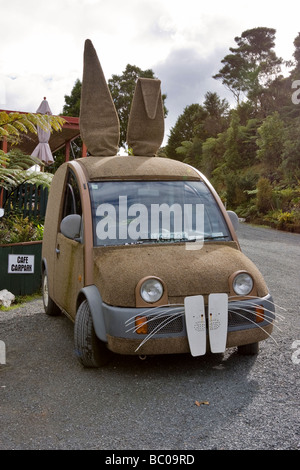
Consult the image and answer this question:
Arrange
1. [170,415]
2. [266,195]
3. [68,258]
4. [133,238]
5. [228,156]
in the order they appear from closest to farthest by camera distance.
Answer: [170,415], [133,238], [68,258], [266,195], [228,156]

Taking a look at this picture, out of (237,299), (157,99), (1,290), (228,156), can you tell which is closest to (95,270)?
(237,299)

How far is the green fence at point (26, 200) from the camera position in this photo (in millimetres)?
9422

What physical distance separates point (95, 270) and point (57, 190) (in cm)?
213

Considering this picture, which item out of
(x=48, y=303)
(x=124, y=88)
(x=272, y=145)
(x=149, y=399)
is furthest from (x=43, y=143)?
(x=124, y=88)

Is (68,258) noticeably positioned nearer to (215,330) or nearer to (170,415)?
(215,330)

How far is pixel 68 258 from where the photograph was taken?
5340 mm

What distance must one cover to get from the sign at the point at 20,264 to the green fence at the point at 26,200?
1.61 meters

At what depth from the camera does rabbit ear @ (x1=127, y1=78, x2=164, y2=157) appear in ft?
20.2

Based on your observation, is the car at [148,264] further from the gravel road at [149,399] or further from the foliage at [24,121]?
the foliage at [24,121]

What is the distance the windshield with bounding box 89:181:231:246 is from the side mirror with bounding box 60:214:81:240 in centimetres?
19

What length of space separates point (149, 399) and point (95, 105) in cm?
368

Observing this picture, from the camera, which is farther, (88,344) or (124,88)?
(124,88)

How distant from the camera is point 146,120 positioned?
6270mm

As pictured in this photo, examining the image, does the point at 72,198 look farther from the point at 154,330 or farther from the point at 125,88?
the point at 125,88
